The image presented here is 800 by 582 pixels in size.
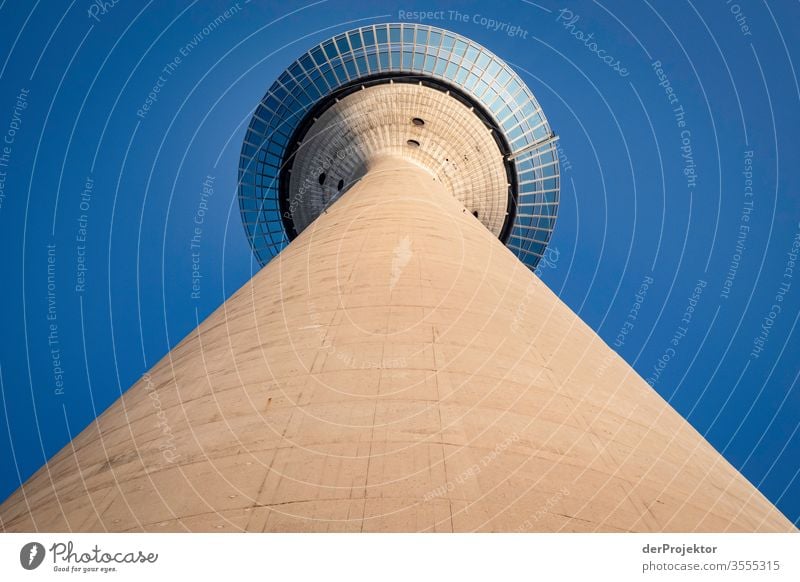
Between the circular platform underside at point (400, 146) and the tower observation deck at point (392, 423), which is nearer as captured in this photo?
the tower observation deck at point (392, 423)

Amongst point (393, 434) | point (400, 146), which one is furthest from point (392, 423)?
point (400, 146)

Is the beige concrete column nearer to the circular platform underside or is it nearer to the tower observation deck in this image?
the tower observation deck

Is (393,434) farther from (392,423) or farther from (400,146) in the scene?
(400,146)

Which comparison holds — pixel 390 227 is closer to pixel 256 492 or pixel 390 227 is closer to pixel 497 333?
pixel 497 333

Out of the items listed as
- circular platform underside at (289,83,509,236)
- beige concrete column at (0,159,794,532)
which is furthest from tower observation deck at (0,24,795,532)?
circular platform underside at (289,83,509,236)

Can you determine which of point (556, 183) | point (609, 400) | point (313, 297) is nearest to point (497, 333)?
point (609, 400)

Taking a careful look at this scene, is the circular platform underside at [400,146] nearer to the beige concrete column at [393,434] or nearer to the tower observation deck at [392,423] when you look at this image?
the tower observation deck at [392,423]

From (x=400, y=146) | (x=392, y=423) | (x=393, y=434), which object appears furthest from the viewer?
(x=400, y=146)

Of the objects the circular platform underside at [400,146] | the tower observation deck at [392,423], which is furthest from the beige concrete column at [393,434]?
the circular platform underside at [400,146]
